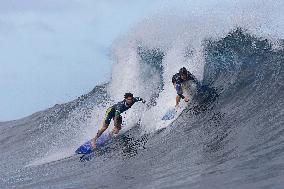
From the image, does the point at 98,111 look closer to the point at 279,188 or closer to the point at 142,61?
the point at 142,61

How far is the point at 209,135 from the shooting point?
389 inches


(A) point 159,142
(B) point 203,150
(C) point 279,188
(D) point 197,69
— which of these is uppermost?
(D) point 197,69

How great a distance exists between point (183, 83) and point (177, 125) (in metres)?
2.44

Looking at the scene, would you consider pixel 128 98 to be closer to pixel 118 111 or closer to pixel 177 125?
pixel 118 111

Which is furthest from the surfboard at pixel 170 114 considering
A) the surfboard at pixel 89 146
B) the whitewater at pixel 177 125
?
the surfboard at pixel 89 146

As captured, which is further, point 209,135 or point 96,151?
point 96,151

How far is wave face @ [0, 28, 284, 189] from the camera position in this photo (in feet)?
23.6

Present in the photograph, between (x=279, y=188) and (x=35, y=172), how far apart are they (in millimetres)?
7429

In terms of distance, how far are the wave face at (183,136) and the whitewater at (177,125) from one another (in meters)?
0.03

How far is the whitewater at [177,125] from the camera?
24.4 feet

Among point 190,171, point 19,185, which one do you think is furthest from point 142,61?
point 190,171

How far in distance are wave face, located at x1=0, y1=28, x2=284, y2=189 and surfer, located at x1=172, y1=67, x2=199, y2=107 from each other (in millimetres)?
303

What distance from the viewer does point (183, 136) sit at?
10664 millimetres

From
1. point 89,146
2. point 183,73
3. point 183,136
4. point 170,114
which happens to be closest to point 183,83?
point 183,73
